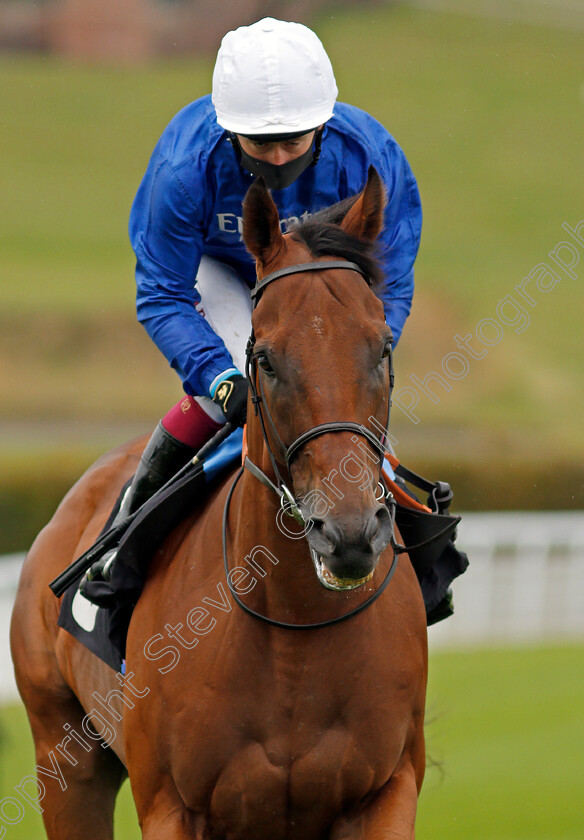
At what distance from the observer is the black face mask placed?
347 cm

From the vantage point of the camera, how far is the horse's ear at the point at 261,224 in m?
2.96

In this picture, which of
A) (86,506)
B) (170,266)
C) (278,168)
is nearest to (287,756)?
(170,266)

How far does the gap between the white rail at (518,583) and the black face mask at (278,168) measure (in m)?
7.66

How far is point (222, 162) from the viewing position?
3646 mm

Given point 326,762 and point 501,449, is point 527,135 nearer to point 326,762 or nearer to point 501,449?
point 501,449

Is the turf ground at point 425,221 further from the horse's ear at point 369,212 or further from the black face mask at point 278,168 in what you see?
the horse's ear at point 369,212

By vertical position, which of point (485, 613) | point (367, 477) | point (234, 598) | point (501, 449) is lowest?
point (501, 449)

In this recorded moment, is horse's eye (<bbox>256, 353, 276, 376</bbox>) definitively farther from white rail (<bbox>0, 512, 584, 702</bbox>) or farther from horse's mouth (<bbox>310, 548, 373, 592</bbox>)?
white rail (<bbox>0, 512, 584, 702</bbox>)

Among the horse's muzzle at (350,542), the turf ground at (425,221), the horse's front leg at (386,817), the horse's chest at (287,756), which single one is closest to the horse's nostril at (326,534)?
the horse's muzzle at (350,542)

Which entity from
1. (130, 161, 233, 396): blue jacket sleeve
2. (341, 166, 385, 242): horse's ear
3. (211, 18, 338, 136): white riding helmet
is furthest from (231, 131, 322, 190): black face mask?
(341, 166, 385, 242): horse's ear

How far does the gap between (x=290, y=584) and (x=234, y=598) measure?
0.21 m

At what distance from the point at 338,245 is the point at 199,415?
105cm

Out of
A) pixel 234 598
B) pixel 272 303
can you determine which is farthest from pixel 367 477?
pixel 234 598

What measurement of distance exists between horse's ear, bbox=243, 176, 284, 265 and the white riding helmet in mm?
462
